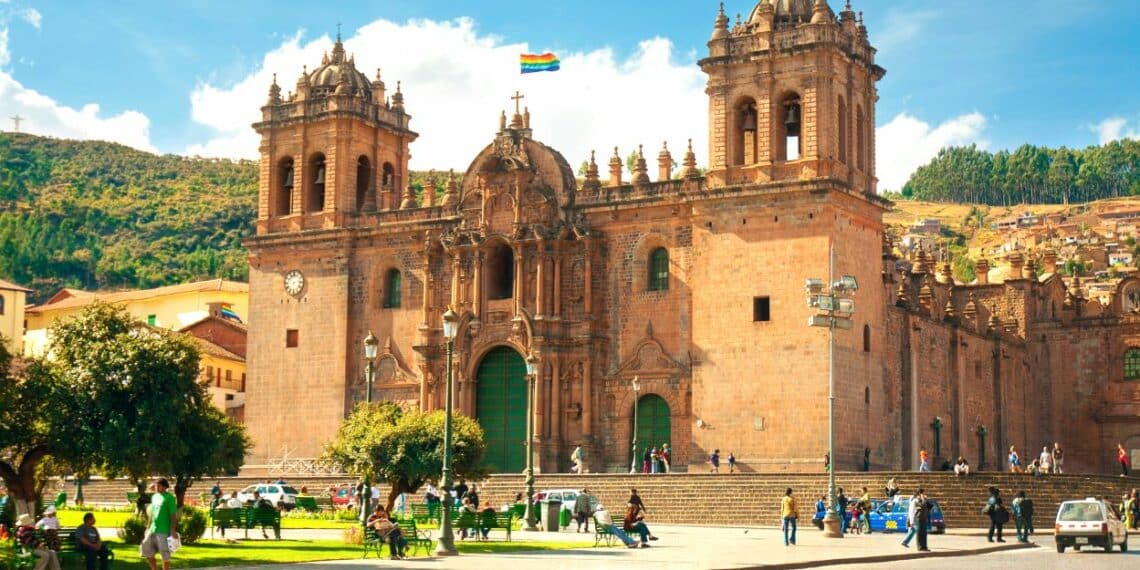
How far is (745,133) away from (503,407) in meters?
12.2

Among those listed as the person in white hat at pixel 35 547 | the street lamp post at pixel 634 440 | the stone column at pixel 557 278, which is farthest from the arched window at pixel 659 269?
the person in white hat at pixel 35 547

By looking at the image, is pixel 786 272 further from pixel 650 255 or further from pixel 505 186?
pixel 505 186

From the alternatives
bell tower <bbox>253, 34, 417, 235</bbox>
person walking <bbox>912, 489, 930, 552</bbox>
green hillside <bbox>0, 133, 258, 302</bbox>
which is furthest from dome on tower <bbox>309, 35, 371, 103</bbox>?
green hillside <bbox>0, 133, 258, 302</bbox>

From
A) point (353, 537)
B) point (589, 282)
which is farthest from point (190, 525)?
point (589, 282)

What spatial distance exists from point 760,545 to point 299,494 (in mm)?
19058

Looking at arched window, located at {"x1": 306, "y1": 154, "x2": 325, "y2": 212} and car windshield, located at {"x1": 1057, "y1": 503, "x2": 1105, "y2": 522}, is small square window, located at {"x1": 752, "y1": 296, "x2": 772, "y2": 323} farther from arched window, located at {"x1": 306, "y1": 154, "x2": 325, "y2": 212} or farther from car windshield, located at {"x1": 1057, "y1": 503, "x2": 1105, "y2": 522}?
arched window, located at {"x1": 306, "y1": 154, "x2": 325, "y2": 212}

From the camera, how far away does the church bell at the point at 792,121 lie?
4850 cm

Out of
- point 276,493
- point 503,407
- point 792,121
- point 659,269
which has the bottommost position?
point 276,493

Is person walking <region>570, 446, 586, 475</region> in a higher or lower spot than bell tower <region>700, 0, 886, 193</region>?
lower

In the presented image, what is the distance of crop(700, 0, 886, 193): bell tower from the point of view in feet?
154

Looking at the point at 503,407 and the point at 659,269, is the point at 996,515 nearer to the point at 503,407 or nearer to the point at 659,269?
the point at 659,269

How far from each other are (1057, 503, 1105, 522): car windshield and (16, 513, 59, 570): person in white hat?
19.9m

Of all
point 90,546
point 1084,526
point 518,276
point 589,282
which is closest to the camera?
point 90,546

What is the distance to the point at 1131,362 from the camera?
211ft
